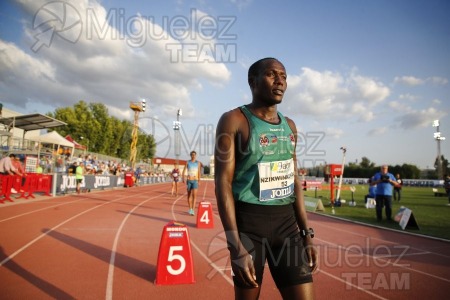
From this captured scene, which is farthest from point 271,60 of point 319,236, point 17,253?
point 319,236

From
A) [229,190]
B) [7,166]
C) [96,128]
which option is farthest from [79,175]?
[96,128]

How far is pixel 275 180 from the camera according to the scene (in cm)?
191

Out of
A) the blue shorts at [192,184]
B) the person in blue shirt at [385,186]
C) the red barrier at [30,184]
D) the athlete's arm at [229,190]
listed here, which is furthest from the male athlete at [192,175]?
the red barrier at [30,184]

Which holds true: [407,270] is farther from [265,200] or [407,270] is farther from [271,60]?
[271,60]

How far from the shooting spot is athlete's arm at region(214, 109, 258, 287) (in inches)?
63.4

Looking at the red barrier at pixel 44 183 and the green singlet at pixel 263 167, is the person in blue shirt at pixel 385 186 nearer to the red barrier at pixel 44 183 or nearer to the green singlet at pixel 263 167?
the green singlet at pixel 263 167

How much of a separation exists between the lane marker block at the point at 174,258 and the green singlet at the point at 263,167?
244 cm

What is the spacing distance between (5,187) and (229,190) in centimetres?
1423

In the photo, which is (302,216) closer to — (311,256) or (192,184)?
(311,256)

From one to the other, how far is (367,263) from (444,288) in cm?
126

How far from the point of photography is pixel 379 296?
3.89m

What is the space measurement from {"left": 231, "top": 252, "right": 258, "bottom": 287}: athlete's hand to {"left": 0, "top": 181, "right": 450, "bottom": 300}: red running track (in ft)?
7.67

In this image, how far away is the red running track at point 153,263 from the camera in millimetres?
3795

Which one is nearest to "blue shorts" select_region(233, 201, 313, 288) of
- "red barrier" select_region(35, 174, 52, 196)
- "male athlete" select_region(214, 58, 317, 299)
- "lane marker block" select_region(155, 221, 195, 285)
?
"male athlete" select_region(214, 58, 317, 299)
